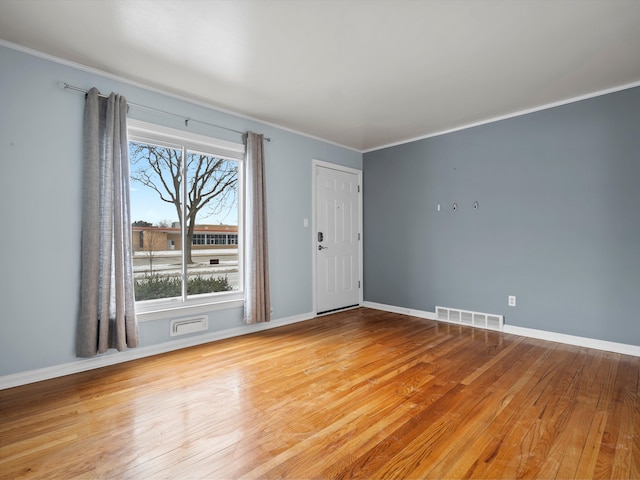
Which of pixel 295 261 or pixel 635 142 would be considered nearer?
pixel 635 142

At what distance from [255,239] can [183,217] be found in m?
0.81

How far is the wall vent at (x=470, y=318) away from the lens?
4.03m

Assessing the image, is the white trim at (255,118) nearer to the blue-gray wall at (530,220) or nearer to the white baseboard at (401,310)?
the blue-gray wall at (530,220)

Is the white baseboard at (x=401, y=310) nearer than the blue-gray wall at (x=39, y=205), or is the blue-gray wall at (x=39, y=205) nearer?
the blue-gray wall at (x=39, y=205)

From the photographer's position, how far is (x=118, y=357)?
3031 mm

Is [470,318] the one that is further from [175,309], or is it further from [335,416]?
[175,309]

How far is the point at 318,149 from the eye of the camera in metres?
4.88

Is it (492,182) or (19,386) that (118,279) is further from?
(492,182)

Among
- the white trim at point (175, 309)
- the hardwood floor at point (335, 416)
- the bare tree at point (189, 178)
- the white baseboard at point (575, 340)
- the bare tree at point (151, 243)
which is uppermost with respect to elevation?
the bare tree at point (189, 178)

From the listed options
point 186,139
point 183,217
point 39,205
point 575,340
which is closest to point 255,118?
point 186,139

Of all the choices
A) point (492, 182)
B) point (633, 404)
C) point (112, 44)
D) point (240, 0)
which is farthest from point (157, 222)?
point (633, 404)

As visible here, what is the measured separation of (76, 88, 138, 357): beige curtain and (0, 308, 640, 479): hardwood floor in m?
0.36

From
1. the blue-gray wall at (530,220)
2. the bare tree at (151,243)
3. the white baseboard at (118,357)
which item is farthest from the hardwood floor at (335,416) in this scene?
the bare tree at (151,243)

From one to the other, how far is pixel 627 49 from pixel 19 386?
5324 millimetres
